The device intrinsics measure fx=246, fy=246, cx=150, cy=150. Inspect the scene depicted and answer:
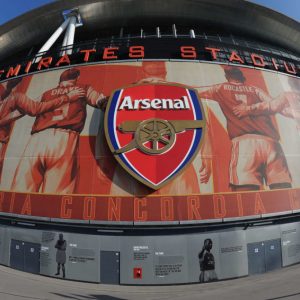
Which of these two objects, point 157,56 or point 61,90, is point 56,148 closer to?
point 61,90

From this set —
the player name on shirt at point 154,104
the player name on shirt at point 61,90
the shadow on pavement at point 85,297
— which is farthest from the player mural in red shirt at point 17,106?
the shadow on pavement at point 85,297

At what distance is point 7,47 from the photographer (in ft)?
105

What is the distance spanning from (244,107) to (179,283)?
1359 centimetres

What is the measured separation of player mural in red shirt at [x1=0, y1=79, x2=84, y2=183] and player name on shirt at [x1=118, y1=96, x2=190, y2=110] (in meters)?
4.11

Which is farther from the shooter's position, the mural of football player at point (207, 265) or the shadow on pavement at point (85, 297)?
the mural of football player at point (207, 265)

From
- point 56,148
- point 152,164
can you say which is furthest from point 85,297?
point 56,148

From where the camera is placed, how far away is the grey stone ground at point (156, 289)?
1231 cm

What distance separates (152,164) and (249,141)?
7.69 meters

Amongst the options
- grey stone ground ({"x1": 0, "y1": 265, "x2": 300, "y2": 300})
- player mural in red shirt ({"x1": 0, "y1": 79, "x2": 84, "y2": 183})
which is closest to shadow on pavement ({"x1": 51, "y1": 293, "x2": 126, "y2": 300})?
grey stone ground ({"x1": 0, "y1": 265, "x2": 300, "y2": 300})

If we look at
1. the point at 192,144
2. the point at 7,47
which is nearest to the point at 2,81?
the point at 7,47

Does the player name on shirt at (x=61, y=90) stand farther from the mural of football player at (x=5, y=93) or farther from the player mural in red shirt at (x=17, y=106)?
the mural of football player at (x=5, y=93)

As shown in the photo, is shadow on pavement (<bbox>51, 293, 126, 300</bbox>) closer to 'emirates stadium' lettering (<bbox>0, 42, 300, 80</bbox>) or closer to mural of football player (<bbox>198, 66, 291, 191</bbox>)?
mural of football player (<bbox>198, 66, 291, 191</bbox>)

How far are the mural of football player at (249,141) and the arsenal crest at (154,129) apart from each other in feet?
8.07

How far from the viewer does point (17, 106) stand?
847 inches
